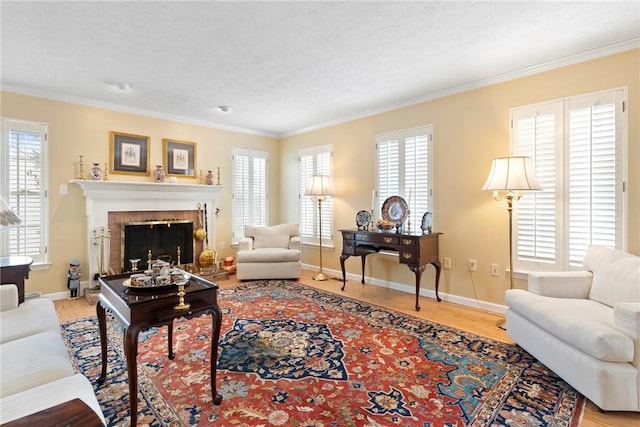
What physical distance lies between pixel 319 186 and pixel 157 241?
8.24ft

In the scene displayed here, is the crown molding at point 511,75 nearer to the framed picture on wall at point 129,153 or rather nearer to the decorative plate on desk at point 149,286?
the framed picture on wall at point 129,153

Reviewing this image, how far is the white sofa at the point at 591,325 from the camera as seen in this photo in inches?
69.1

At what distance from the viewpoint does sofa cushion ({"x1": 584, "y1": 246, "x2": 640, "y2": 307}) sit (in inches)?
85.7

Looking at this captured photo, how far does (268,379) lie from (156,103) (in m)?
3.84

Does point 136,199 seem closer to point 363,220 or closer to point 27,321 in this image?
point 27,321

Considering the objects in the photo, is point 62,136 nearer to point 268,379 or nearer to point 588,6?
point 268,379

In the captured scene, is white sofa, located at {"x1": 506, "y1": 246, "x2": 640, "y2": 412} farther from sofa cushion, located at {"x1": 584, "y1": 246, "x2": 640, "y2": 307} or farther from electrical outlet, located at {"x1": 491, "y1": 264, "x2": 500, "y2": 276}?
electrical outlet, located at {"x1": 491, "y1": 264, "x2": 500, "y2": 276}

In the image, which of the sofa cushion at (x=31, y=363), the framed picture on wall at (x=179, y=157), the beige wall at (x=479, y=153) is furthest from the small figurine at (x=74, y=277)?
the beige wall at (x=479, y=153)

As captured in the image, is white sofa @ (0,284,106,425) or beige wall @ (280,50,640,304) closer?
white sofa @ (0,284,106,425)

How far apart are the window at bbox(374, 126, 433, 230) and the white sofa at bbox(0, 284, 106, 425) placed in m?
3.63

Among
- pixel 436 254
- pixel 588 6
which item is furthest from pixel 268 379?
pixel 588 6

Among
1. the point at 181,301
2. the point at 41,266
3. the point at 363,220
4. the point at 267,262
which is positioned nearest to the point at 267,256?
the point at 267,262

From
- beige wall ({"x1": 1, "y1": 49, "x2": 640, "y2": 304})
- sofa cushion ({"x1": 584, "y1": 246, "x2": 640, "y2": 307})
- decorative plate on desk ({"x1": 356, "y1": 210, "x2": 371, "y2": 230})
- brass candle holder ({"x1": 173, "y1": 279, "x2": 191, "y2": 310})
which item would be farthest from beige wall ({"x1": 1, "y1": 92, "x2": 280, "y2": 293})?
sofa cushion ({"x1": 584, "y1": 246, "x2": 640, "y2": 307})

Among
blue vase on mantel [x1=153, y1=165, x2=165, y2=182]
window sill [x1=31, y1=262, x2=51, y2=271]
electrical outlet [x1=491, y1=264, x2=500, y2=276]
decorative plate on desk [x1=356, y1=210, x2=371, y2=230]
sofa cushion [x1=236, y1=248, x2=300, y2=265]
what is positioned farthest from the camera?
sofa cushion [x1=236, y1=248, x2=300, y2=265]
